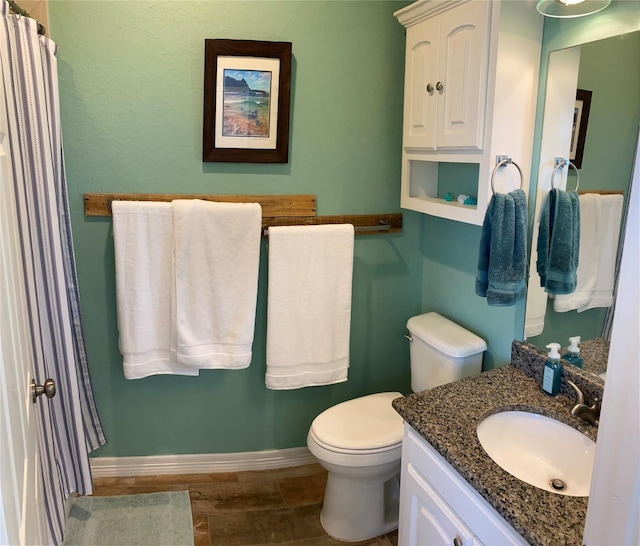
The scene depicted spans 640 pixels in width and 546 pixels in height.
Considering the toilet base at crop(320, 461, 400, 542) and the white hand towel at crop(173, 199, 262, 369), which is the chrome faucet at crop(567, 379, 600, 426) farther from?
the white hand towel at crop(173, 199, 262, 369)

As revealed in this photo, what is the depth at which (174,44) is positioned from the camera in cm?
223

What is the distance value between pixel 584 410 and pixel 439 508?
1.77ft

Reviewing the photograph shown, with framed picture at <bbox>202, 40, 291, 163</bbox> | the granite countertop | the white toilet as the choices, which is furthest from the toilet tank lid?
framed picture at <bbox>202, 40, 291, 163</bbox>

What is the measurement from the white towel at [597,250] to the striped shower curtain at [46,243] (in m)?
1.67

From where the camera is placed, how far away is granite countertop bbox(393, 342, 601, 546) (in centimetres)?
126

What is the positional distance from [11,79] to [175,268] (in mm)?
915

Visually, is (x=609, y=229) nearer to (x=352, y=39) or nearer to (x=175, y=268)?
(x=352, y=39)

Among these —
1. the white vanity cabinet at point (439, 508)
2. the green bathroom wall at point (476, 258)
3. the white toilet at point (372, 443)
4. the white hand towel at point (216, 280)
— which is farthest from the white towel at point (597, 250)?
the white hand towel at point (216, 280)

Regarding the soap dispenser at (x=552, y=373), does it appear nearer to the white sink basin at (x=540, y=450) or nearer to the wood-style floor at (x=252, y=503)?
the white sink basin at (x=540, y=450)

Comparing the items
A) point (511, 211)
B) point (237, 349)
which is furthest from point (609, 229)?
point (237, 349)

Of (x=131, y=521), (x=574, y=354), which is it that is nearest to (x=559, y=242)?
(x=574, y=354)

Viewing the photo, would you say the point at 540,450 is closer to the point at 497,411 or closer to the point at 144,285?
the point at 497,411

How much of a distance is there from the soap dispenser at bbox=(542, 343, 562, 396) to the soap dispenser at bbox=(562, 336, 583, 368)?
40 millimetres

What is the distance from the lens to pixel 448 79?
6.75ft
